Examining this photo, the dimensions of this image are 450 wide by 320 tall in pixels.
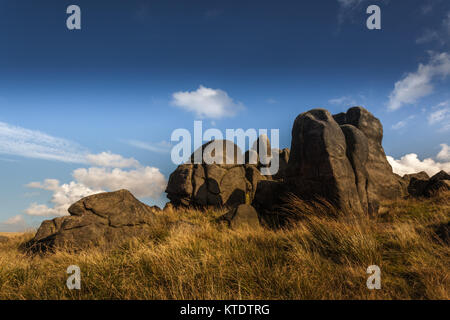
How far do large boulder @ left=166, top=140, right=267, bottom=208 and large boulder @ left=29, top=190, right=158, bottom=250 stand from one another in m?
7.83

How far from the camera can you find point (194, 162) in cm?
1956

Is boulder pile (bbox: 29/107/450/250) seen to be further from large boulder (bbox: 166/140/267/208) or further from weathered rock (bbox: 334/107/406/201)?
large boulder (bbox: 166/140/267/208)

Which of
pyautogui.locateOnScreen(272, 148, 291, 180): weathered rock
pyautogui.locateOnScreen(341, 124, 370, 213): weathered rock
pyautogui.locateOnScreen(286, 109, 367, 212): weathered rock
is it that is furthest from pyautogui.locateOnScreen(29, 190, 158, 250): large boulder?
pyautogui.locateOnScreen(272, 148, 291, 180): weathered rock

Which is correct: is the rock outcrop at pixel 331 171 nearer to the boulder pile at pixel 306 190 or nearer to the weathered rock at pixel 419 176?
the boulder pile at pixel 306 190

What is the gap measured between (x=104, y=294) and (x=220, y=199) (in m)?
14.0

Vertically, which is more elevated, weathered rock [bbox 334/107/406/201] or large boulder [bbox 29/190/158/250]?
weathered rock [bbox 334/107/406/201]

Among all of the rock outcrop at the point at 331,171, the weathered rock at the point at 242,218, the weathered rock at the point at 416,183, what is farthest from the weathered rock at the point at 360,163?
the weathered rock at the point at 416,183

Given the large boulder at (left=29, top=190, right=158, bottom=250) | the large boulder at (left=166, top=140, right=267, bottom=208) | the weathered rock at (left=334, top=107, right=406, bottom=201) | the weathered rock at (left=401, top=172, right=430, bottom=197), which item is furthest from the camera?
the large boulder at (left=166, top=140, right=267, bottom=208)

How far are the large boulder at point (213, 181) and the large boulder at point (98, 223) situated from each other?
25.7 feet

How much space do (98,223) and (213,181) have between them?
33.1 ft

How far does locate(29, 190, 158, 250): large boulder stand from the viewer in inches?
306

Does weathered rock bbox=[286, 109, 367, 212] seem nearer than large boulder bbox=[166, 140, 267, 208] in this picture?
Yes

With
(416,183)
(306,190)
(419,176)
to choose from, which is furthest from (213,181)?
(419,176)

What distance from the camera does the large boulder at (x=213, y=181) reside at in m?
17.4
